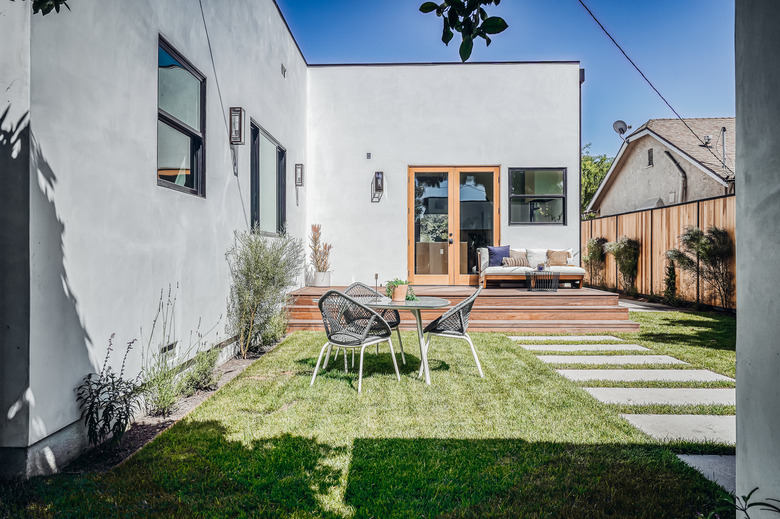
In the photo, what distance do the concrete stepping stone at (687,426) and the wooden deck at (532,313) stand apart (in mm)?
3655

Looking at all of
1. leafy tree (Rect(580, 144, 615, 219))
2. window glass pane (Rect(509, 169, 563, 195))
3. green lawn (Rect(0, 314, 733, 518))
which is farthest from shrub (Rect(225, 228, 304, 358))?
leafy tree (Rect(580, 144, 615, 219))

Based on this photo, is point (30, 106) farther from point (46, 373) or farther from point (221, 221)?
point (221, 221)

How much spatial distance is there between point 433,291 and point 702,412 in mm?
4782

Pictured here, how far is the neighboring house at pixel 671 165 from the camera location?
42.6 feet

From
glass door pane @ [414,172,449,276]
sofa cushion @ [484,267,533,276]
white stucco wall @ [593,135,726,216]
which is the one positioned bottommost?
sofa cushion @ [484,267,533,276]

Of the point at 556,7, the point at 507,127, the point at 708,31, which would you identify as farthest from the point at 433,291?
the point at 708,31

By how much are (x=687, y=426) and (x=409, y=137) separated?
7.32m

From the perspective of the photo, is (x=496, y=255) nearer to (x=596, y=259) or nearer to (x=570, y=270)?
(x=570, y=270)

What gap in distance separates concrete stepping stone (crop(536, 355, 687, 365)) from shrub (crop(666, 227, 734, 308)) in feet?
14.2

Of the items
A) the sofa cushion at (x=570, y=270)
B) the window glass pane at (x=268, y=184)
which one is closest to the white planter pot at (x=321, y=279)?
the window glass pane at (x=268, y=184)

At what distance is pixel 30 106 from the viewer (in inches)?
Answer: 88.1

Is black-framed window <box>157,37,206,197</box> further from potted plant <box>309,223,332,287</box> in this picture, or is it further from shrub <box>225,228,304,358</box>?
potted plant <box>309,223,332,287</box>

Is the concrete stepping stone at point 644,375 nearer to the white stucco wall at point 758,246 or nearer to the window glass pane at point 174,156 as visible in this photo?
the white stucco wall at point 758,246

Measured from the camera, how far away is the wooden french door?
919cm
